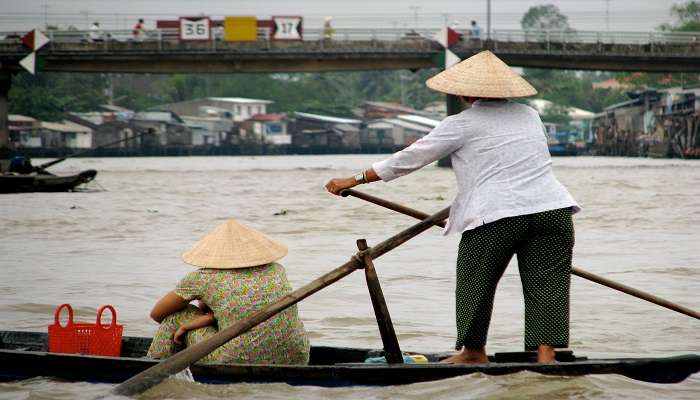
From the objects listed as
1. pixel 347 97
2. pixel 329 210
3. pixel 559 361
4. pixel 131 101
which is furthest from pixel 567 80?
pixel 559 361

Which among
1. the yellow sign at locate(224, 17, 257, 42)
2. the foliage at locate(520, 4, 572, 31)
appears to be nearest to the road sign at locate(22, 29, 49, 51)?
the yellow sign at locate(224, 17, 257, 42)

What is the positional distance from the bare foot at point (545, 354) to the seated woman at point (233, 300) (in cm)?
109

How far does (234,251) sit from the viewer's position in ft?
16.6

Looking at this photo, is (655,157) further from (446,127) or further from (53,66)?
(446,127)

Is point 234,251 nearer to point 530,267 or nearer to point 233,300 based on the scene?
point 233,300

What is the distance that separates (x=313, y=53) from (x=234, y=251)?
30702mm

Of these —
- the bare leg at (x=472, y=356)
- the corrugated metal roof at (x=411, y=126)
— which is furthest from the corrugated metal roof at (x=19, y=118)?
the bare leg at (x=472, y=356)

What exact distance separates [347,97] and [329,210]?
7997 cm

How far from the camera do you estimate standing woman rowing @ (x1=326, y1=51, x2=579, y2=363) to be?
4.80 metres

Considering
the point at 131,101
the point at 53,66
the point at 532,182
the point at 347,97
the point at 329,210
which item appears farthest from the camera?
the point at 347,97

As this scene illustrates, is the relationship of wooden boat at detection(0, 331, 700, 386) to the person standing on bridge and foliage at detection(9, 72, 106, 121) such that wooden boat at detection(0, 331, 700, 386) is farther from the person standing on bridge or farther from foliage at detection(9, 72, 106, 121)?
foliage at detection(9, 72, 106, 121)

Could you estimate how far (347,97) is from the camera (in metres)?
99.0

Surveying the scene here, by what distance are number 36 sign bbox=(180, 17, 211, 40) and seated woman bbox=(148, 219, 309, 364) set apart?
103 ft

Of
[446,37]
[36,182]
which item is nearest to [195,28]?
[446,37]
